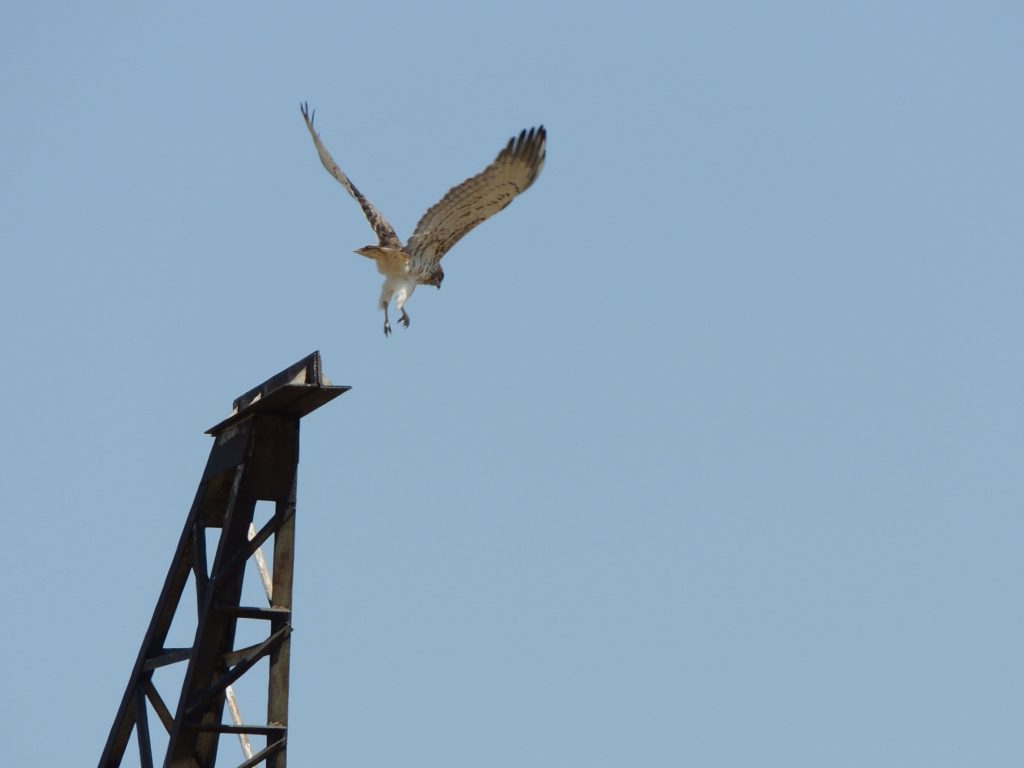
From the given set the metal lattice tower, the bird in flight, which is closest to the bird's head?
the bird in flight

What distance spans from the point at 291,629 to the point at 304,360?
60.3 inches

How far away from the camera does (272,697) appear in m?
8.57

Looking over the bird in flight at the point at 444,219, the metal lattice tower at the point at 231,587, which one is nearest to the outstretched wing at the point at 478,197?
the bird in flight at the point at 444,219

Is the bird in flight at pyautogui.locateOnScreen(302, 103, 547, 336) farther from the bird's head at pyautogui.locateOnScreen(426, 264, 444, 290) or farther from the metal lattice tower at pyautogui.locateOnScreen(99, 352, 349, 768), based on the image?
the metal lattice tower at pyautogui.locateOnScreen(99, 352, 349, 768)

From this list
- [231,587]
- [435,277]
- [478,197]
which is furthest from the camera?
[435,277]

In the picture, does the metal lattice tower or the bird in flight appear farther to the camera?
the bird in flight

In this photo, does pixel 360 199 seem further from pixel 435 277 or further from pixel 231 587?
pixel 231 587

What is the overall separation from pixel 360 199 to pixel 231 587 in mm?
4258

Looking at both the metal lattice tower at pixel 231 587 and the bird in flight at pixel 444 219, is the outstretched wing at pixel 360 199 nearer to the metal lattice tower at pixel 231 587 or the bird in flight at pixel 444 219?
the bird in flight at pixel 444 219

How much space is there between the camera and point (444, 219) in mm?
11211

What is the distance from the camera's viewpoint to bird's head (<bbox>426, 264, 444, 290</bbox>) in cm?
1161

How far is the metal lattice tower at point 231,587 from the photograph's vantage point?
8445 mm

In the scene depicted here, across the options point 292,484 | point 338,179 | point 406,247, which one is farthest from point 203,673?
point 338,179

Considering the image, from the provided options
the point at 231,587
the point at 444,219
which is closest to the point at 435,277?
the point at 444,219
